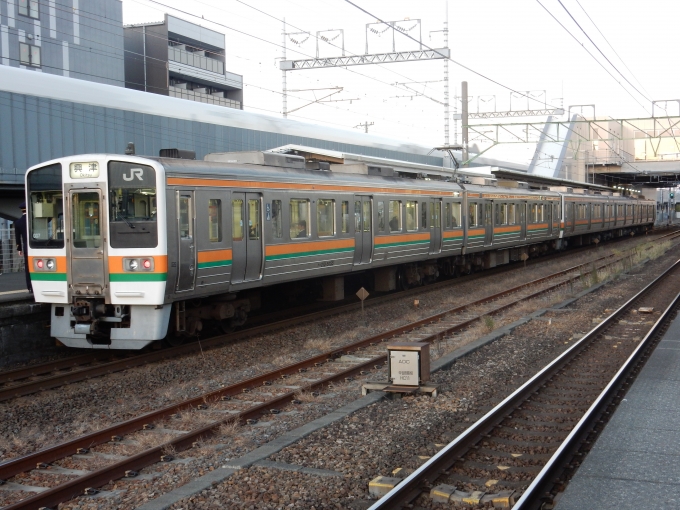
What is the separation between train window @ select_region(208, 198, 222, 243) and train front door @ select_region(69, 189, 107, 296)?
1.46 metres

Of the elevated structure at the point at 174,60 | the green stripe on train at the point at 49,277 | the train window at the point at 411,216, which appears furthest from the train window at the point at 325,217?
the elevated structure at the point at 174,60

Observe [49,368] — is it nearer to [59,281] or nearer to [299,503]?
[59,281]

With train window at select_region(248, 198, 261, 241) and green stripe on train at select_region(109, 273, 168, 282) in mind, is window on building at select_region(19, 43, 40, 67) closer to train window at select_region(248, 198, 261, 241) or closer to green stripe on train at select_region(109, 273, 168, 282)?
train window at select_region(248, 198, 261, 241)

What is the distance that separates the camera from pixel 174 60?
4531 centimetres

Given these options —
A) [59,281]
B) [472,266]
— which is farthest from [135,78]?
[59,281]

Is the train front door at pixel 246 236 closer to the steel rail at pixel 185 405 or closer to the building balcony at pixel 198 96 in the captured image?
the steel rail at pixel 185 405

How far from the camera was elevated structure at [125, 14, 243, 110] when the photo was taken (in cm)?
4469

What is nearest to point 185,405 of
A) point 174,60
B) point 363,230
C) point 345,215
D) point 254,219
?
point 254,219

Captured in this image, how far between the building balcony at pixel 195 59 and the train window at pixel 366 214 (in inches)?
1304

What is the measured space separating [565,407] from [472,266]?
50.8 ft

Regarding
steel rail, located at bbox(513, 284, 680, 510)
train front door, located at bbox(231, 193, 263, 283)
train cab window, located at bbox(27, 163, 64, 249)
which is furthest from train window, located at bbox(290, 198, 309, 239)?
steel rail, located at bbox(513, 284, 680, 510)

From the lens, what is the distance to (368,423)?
7.07 metres

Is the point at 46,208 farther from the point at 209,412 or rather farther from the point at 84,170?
the point at 209,412

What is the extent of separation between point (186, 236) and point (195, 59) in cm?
3985
